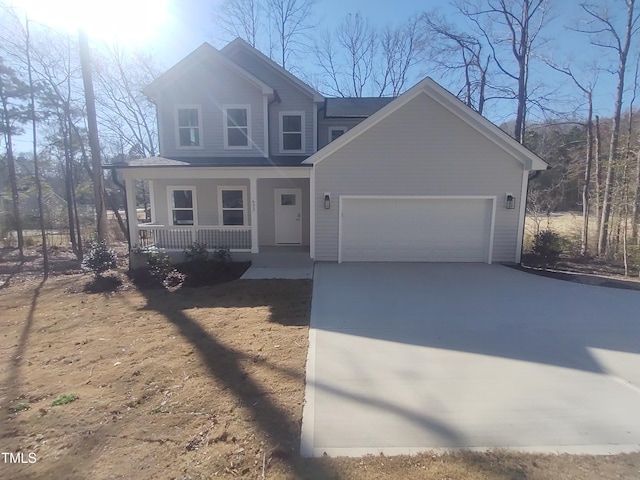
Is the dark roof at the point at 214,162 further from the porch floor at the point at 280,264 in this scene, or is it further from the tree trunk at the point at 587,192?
the tree trunk at the point at 587,192

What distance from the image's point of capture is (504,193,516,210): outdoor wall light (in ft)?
31.7

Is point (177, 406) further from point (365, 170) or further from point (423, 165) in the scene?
point (423, 165)

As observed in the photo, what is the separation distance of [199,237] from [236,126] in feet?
14.0

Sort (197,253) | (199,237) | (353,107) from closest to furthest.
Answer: (197,253), (199,237), (353,107)

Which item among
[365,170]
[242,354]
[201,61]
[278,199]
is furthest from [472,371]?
[201,61]

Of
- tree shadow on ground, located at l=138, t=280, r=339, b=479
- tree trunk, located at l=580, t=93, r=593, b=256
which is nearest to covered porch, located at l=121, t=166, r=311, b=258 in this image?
tree shadow on ground, located at l=138, t=280, r=339, b=479

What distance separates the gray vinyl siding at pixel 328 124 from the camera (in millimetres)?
13094

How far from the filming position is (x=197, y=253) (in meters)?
9.61

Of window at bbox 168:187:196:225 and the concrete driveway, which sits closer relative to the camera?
the concrete driveway

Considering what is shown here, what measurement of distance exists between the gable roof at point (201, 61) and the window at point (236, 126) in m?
1.00

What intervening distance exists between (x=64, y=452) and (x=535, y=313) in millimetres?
6938

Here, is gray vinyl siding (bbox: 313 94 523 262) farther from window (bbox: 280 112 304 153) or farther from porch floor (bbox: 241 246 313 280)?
window (bbox: 280 112 304 153)

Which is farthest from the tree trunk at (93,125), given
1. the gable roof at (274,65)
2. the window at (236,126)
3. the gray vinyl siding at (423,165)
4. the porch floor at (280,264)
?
the gray vinyl siding at (423,165)

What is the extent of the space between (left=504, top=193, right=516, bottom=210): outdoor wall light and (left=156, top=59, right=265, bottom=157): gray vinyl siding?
8225 millimetres
